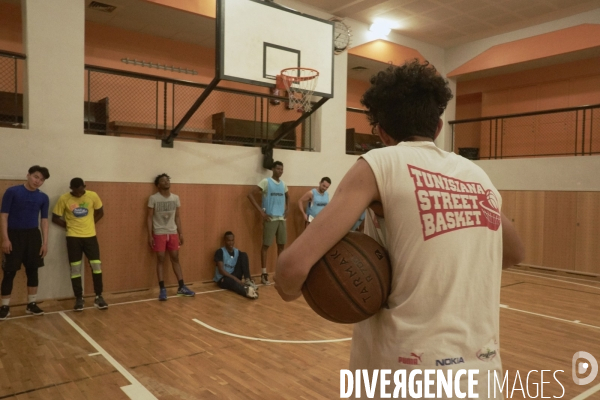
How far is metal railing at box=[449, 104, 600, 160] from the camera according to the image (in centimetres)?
1026

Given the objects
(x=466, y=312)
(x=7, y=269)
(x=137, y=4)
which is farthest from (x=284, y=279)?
(x=137, y=4)

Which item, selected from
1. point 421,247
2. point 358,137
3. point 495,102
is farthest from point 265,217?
point 495,102

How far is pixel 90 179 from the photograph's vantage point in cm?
629

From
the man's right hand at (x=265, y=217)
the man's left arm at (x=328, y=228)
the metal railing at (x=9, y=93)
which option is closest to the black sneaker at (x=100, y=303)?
the man's right hand at (x=265, y=217)

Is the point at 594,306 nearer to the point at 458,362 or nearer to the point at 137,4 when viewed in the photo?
the point at 458,362

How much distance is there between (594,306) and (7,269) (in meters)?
7.52

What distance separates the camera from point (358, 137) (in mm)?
11766

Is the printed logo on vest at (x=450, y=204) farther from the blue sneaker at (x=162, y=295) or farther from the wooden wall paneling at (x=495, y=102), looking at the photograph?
the wooden wall paneling at (x=495, y=102)

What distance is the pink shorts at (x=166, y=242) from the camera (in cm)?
653

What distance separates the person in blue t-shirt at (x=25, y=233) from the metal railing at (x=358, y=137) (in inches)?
251

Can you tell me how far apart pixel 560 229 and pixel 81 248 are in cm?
849

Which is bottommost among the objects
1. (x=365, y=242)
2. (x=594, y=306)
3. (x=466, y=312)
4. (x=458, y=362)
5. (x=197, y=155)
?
(x=594, y=306)

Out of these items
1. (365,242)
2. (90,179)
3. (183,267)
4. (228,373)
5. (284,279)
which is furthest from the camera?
(183,267)

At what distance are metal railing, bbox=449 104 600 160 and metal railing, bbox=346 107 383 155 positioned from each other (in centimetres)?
201
